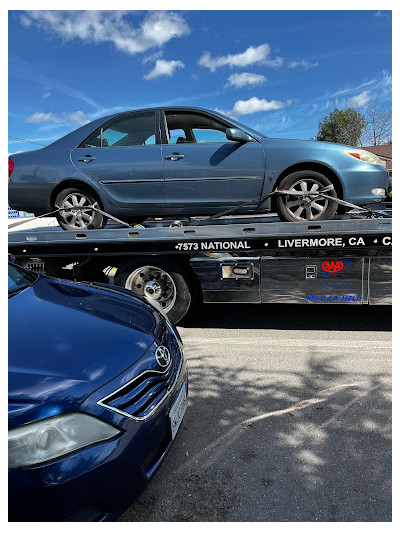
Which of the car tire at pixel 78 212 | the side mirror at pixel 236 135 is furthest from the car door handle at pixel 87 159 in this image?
the side mirror at pixel 236 135

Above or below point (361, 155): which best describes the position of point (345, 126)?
above

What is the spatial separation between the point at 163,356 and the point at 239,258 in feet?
7.88

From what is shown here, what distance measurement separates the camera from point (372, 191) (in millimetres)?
4184

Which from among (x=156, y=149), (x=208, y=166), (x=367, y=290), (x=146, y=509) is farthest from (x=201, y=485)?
(x=156, y=149)

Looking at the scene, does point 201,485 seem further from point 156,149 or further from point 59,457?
point 156,149

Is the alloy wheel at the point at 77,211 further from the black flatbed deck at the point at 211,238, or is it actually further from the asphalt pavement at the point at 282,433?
the asphalt pavement at the point at 282,433

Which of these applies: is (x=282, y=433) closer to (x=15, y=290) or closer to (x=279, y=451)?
(x=279, y=451)

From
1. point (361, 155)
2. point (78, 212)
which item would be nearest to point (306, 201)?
point (361, 155)

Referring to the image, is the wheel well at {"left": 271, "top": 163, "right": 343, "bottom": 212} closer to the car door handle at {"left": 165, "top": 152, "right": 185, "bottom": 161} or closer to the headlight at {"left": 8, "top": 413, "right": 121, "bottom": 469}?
the car door handle at {"left": 165, "top": 152, "right": 185, "bottom": 161}

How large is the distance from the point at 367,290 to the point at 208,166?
218 cm

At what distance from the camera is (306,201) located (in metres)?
4.29

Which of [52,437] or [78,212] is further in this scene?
[78,212]

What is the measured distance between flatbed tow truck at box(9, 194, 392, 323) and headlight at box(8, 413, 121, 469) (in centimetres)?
295

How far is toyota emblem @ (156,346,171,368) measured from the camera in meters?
2.07
